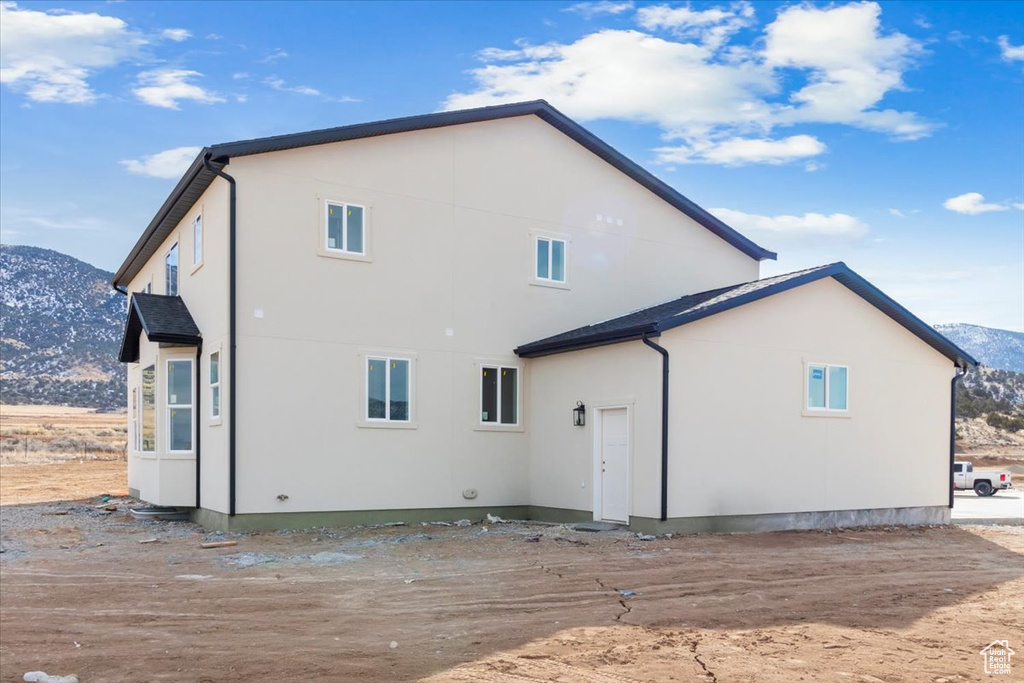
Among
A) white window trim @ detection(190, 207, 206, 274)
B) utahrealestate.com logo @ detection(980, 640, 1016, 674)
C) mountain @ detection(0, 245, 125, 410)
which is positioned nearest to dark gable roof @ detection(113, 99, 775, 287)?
white window trim @ detection(190, 207, 206, 274)

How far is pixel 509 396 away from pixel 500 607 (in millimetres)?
9019

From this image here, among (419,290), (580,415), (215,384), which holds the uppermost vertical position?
(419,290)

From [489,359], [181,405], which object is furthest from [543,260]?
[181,405]

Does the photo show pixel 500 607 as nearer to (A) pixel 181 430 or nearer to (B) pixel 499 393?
(B) pixel 499 393

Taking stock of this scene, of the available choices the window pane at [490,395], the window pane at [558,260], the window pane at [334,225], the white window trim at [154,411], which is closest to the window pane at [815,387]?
the window pane at [558,260]

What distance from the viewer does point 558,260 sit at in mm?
19484

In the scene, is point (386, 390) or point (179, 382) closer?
point (386, 390)

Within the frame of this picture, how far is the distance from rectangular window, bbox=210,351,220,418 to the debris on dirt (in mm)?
8782

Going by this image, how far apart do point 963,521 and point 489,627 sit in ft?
49.3

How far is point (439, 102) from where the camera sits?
1842 centimetres

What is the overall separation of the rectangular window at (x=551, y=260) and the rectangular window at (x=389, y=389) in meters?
3.75

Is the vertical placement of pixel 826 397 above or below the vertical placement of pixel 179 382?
below

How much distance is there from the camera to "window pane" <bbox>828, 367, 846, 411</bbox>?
17781mm

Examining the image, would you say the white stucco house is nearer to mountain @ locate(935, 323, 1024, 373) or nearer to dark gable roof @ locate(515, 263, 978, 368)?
dark gable roof @ locate(515, 263, 978, 368)
